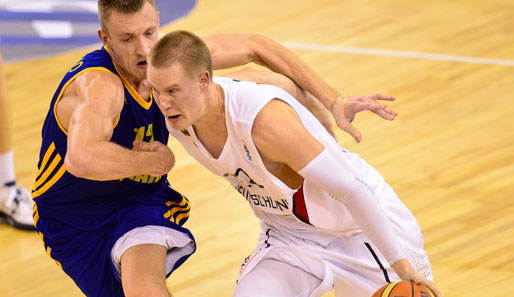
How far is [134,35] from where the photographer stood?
3967 mm

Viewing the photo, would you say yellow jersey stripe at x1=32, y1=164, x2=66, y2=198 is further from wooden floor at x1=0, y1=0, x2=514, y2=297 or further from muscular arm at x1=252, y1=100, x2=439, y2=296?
muscular arm at x1=252, y1=100, x2=439, y2=296

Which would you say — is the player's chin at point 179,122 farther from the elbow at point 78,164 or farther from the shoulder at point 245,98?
the elbow at point 78,164

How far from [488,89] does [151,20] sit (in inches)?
150

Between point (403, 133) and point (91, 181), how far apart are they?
9.63 ft

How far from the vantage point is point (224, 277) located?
505cm

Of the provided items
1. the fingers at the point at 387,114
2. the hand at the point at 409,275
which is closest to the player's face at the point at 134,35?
the fingers at the point at 387,114

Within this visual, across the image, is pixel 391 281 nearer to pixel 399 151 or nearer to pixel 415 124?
pixel 399 151

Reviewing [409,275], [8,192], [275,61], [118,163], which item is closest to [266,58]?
[275,61]

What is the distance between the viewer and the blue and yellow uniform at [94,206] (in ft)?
13.8

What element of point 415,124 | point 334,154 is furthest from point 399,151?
point 334,154

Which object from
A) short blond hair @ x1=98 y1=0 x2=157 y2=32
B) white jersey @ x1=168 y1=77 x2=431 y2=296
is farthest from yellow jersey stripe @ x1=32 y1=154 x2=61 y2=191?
short blond hair @ x1=98 y1=0 x2=157 y2=32

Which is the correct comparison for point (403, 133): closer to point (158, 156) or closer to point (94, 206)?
point (94, 206)

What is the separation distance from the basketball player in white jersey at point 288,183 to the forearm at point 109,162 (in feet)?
0.41

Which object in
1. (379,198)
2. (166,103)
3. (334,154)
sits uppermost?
(166,103)
